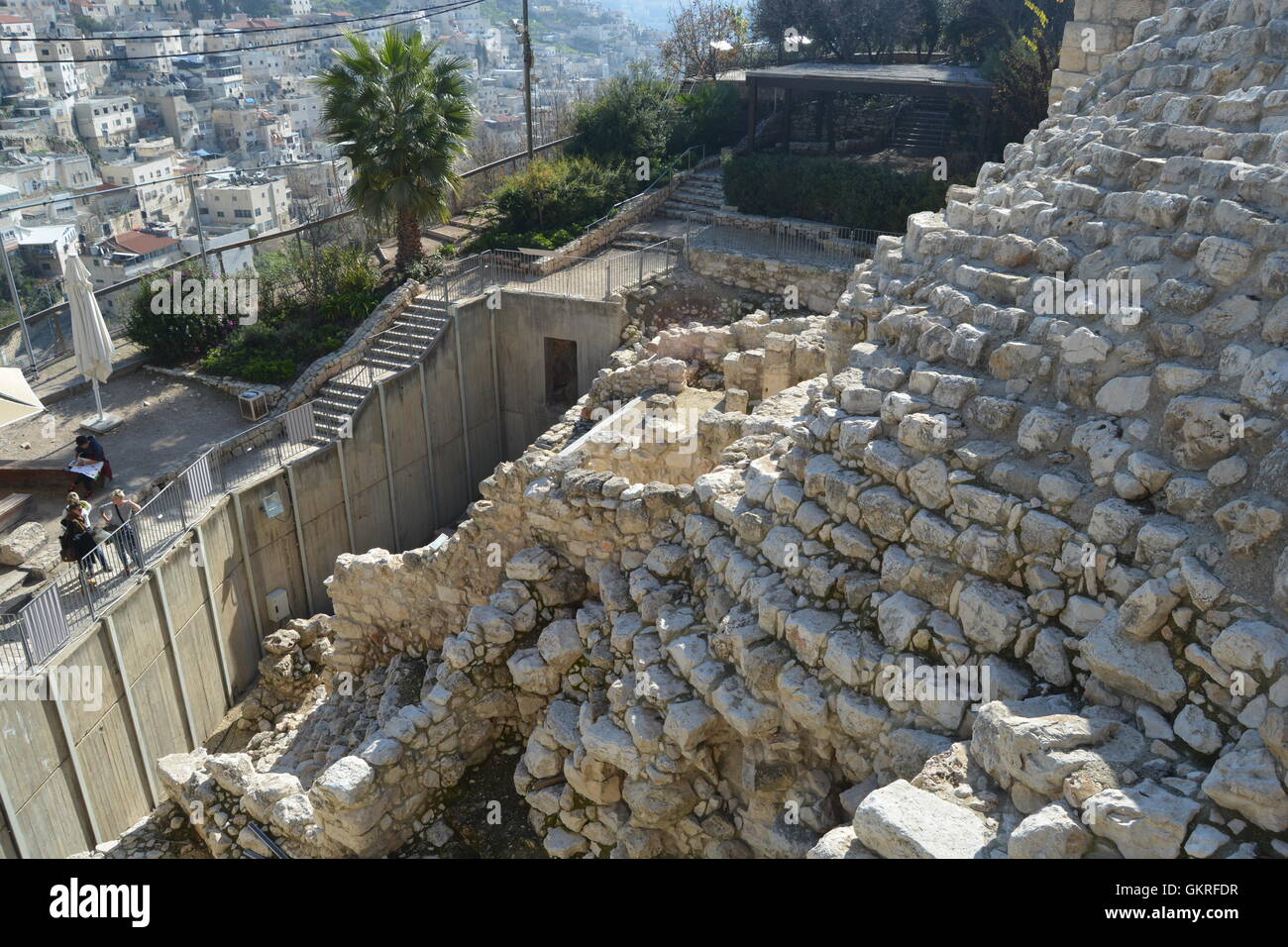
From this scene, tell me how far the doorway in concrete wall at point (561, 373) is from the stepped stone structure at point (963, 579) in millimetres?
10262

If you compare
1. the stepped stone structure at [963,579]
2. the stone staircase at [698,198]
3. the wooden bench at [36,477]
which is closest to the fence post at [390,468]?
the wooden bench at [36,477]

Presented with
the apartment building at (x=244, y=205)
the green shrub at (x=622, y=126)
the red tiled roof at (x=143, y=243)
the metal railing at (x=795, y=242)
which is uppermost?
the green shrub at (x=622, y=126)

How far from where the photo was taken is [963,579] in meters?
6.27

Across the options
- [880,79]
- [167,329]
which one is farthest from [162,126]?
[880,79]

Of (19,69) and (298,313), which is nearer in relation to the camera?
(298,313)

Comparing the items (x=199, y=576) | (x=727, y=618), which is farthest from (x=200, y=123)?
(x=727, y=618)

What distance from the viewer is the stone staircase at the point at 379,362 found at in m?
17.7

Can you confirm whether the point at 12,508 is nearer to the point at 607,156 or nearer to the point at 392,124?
the point at 392,124

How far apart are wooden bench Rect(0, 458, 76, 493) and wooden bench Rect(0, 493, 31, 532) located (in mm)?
365

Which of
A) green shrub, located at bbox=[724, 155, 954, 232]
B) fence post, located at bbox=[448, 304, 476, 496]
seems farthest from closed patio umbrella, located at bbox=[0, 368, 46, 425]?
green shrub, located at bbox=[724, 155, 954, 232]

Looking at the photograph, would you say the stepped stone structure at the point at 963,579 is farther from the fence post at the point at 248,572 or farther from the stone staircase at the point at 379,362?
the stone staircase at the point at 379,362

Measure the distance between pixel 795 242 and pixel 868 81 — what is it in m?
4.35

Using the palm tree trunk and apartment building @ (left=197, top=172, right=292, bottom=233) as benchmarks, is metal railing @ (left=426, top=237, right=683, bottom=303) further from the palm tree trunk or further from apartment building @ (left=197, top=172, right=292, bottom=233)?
apartment building @ (left=197, top=172, right=292, bottom=233)
